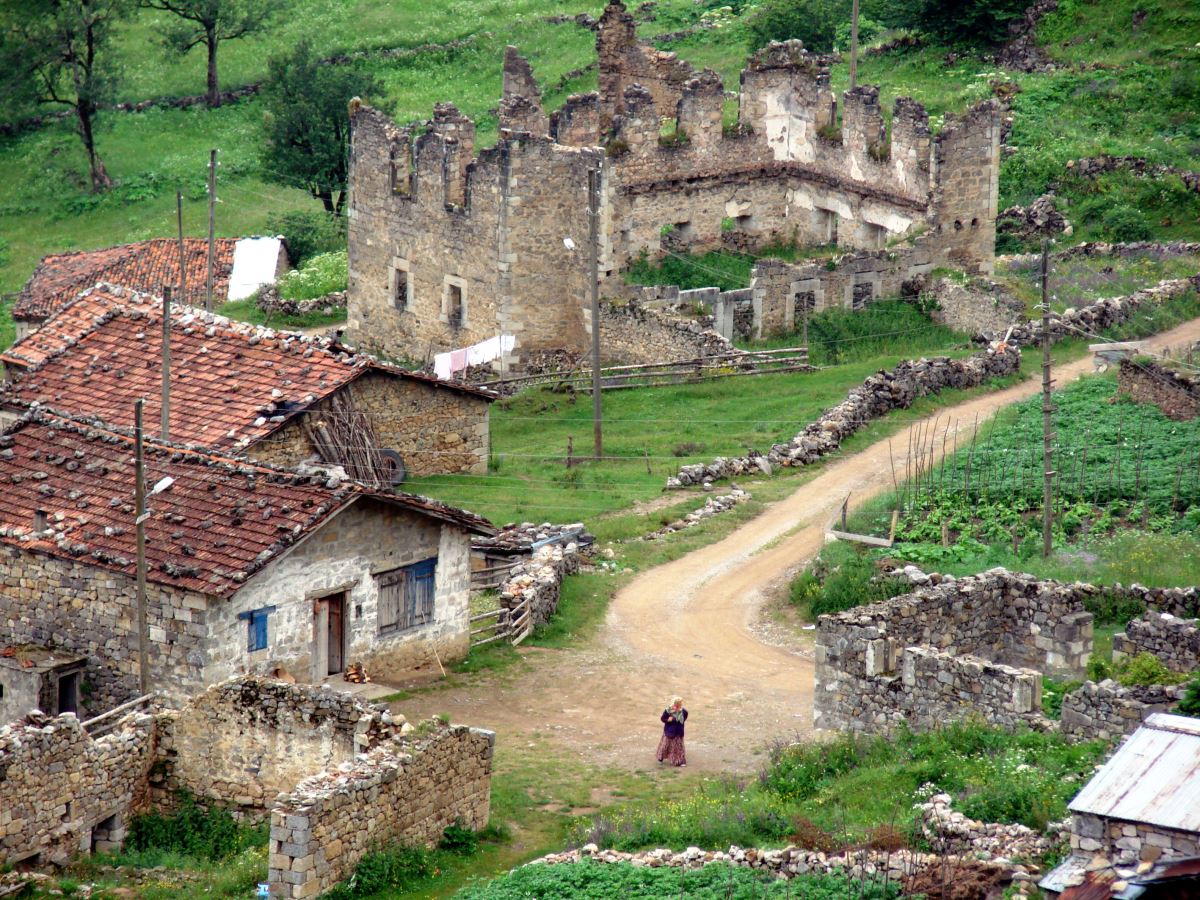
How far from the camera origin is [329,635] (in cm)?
3222

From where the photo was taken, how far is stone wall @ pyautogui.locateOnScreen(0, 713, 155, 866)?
27.0m

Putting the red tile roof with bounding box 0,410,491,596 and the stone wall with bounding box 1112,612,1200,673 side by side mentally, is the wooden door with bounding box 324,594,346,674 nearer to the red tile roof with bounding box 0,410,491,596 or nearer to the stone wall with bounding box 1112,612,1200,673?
the red tile roof with bounding box 0,410,491,596

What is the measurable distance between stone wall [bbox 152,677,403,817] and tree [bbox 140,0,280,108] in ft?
158

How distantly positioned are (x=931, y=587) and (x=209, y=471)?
1023 cm

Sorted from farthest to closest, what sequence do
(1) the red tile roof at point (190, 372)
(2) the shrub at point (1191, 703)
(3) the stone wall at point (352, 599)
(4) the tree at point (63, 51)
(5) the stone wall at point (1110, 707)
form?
(4) the tree at point (63, 51) → (1) the red tile roof at point (190, 372) → (3) the stone wall at point (352, 599) → (5) the stone wall at point (1110, 707) → (2) the shrub at point (1191, 703)

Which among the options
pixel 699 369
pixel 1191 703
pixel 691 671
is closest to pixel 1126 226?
pixel 699 369

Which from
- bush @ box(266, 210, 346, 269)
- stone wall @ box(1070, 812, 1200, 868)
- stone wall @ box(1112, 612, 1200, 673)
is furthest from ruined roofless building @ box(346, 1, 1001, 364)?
stone wall @ box(1070, 812, 1200, 868)

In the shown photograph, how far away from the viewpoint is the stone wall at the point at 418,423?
39.9 meters

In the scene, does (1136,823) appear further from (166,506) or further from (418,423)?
(418,423)

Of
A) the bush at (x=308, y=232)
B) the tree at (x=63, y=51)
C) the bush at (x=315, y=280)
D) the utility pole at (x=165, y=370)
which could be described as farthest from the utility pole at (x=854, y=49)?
the utility pole at (x=165, y=370)

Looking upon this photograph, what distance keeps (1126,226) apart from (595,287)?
49.4 feet

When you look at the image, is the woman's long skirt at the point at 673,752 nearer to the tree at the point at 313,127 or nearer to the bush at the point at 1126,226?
the bush at the point at 1126,226

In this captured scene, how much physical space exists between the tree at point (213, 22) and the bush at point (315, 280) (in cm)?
1704

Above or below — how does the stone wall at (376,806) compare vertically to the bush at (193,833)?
above
